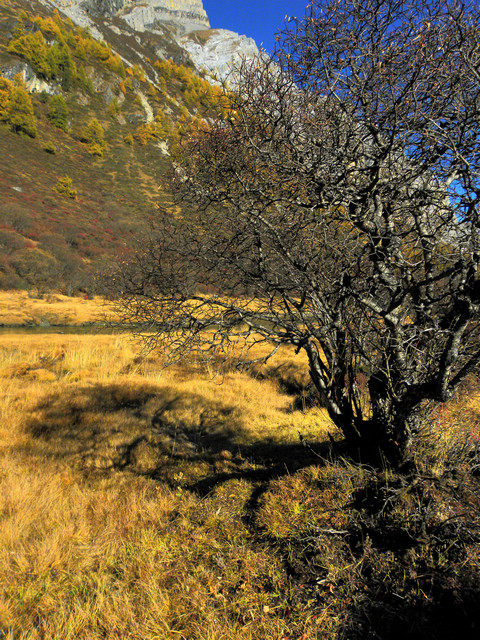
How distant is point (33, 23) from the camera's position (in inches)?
3177

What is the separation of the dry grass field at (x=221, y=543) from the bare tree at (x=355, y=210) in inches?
30.3

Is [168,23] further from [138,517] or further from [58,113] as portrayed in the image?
[138,517]

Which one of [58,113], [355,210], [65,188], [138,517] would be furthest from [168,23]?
[138,517]

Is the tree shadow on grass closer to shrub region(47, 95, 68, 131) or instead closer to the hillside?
the hillside

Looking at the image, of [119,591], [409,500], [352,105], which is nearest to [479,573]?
[409,500]

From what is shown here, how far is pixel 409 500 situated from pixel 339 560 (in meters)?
0.76

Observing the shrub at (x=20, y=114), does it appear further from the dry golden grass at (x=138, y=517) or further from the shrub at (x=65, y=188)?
the dry golden grass at (x=138, y=517)

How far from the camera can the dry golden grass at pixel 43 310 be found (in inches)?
855

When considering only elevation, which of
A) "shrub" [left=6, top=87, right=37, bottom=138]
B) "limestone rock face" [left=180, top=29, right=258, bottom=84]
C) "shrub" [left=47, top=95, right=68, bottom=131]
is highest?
"limestone rock face" [left=180, top=29, right=258, bottom=84]

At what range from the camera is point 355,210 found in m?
3.07

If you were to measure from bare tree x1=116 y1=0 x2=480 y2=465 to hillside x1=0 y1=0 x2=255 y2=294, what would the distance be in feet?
3.54

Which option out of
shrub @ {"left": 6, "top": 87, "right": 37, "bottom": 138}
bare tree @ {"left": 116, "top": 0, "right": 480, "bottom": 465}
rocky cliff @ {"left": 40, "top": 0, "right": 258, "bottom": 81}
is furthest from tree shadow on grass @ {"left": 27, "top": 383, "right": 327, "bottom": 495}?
rocky cliff @ {"left": 40, "top": 0, "right": 258, "bottom": 81}

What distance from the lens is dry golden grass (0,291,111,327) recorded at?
2172 centimetres

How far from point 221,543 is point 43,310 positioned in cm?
2515
